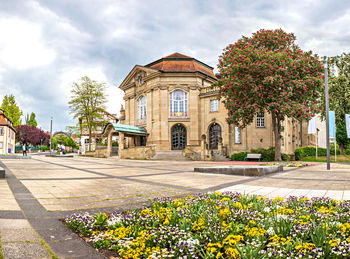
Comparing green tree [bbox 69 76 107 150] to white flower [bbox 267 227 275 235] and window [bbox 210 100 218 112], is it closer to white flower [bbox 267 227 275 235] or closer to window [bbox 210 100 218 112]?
window [bbox 210 100 218 112]

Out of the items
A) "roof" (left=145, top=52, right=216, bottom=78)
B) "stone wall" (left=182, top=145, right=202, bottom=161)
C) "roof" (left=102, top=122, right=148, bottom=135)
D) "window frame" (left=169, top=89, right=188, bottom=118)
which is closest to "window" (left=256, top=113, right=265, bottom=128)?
"stone wall" (left=182, top=145, right=202, bottom=161)

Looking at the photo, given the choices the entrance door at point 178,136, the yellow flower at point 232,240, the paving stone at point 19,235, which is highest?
the entrance door at point 178,136

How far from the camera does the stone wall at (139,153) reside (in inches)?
1220

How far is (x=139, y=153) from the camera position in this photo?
3173 cm

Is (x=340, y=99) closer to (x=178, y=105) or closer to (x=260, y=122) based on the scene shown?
(x=260, y=122)

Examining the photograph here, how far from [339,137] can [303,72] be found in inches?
669

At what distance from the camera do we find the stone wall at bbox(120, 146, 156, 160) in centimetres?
3100

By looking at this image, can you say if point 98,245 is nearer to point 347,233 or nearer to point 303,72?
point 347,233

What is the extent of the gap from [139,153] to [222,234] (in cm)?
2937

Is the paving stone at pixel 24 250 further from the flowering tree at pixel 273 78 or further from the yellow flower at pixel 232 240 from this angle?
the flowering tree at pixel 273 78

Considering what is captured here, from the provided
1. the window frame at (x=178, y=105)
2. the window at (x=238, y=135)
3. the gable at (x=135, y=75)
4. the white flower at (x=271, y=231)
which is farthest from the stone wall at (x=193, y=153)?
the white flower at (x=271, y=231)

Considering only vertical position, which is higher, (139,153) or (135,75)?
(135,75)

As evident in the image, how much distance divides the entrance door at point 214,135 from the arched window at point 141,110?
37.7 ft

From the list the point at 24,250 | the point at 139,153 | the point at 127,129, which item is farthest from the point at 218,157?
the point at 24,250
